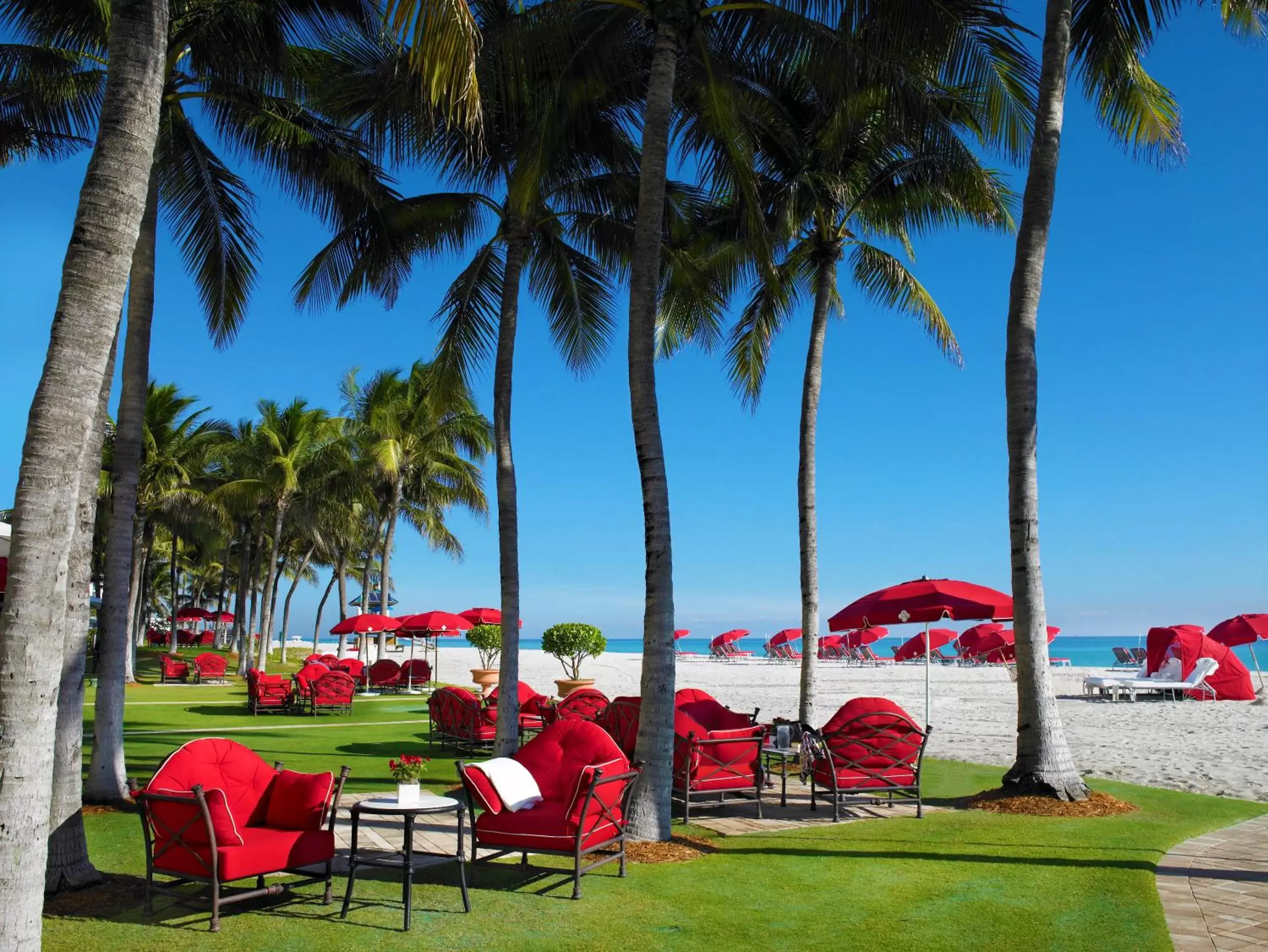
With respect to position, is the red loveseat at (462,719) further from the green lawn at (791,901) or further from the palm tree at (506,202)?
the green lawn at (791,901)

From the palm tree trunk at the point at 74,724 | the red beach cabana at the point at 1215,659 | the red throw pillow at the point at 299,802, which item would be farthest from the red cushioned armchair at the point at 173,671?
the red beach cabana at the point at 1215,659

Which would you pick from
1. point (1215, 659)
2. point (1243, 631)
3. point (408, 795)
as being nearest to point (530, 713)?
point (408, 795)

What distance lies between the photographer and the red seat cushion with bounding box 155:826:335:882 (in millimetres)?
5559

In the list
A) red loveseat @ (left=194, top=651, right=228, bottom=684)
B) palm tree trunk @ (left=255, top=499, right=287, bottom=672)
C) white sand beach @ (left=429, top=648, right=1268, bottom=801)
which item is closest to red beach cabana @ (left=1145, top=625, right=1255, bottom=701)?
white sand beach @ (left=429, top=648, right=1268, bottom=801)

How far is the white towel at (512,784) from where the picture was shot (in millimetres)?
6699

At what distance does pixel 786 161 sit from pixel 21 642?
11.9 meters

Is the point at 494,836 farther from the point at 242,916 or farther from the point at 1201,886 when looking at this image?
the point at 1201,886

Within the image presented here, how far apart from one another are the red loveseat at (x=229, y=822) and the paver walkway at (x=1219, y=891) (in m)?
5.03

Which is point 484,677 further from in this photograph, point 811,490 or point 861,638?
point 861,638

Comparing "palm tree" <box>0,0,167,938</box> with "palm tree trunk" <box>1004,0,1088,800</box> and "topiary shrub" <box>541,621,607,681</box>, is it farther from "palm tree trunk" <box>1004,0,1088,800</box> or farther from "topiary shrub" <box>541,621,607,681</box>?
"topiary shrub" <box>541,621,607,681</box>

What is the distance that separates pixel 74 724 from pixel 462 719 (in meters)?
6.90

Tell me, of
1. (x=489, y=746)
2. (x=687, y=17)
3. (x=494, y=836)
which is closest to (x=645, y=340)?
(x=687, y=17)

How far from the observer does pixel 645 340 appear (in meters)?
8.55

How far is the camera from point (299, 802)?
6152mm
